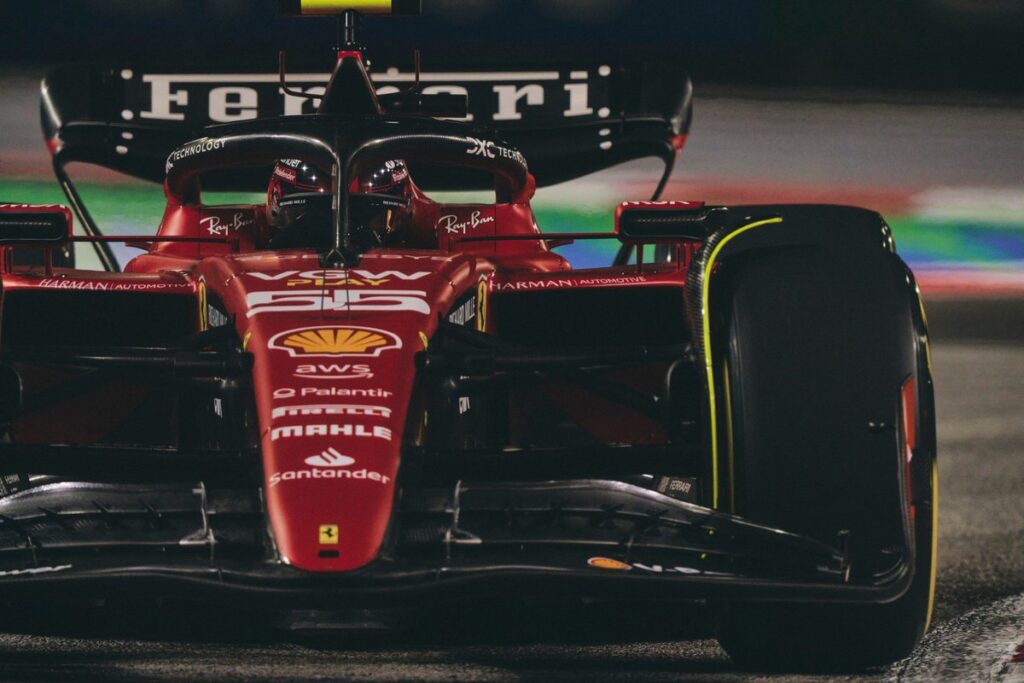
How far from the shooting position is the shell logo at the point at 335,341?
11.9 feet

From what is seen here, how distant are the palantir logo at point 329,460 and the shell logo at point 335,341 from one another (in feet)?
1.02

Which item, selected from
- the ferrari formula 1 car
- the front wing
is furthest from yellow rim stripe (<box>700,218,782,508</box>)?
the front wing

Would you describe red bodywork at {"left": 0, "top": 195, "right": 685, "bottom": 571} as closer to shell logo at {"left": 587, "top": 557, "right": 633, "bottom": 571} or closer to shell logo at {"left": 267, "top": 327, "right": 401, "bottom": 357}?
shell logo at {"left": 267, "top": 327, "right": 401, "bottom": 357}

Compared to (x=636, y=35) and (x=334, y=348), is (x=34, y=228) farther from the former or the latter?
(x=636, y=35)

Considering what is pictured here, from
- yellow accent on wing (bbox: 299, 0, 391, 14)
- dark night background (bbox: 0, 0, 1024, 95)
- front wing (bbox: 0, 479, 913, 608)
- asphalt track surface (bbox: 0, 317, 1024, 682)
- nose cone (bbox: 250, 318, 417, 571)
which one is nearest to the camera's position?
front wing (bbox: 0, 479, 913, 608)

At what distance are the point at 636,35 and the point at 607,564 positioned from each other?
11.2m

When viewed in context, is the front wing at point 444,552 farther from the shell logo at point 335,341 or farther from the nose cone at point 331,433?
the shell logo at point 335,341

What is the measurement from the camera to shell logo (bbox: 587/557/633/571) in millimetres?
3143

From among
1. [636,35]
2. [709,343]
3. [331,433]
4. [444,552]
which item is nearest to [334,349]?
[331,433]

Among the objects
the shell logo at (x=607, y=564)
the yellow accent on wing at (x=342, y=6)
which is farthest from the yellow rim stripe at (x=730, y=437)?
the yellow accent on wing at (x=342, y=6)

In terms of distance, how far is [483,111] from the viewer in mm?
7121

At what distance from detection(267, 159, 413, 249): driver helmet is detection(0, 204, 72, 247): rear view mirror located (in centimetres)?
74

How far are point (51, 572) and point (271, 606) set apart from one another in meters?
0.40

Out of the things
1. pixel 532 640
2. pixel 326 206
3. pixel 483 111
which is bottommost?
pixel 532 640
